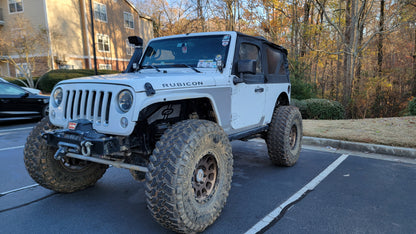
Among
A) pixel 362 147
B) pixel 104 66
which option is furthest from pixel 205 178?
pixel 104 66

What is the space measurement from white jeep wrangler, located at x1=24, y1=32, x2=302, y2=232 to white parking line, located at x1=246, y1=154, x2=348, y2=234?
0.42 metres

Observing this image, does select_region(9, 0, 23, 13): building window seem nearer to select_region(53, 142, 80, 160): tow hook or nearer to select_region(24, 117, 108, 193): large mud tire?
select_region(24, 117, 108, 193): large mud tire

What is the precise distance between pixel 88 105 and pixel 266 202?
7.47 ft

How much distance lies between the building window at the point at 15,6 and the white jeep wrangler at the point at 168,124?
77.3ft

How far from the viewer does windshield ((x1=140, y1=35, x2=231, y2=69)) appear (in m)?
3.77

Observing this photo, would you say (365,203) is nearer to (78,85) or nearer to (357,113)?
(78,85)

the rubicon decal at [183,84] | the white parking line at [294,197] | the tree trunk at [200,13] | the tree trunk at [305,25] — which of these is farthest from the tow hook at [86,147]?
the tree trunk at [200,13]

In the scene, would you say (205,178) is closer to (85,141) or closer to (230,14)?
(85,141)

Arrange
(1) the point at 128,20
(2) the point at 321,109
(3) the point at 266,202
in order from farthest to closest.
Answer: (1) the point at 128,20, (2) the point at 321,109, (3) the point at 266,202

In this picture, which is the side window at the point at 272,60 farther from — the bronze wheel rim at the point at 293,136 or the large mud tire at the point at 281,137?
the bronze wheel rim at the point at 293,136

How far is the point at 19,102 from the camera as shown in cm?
945

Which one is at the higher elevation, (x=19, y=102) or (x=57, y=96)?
(x=57, y=96)

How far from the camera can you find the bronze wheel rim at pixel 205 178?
2.80 m

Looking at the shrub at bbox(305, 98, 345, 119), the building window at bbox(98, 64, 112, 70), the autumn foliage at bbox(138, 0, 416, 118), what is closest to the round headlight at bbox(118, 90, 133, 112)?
the shrub at bbox(305, 98, 345, 119)
